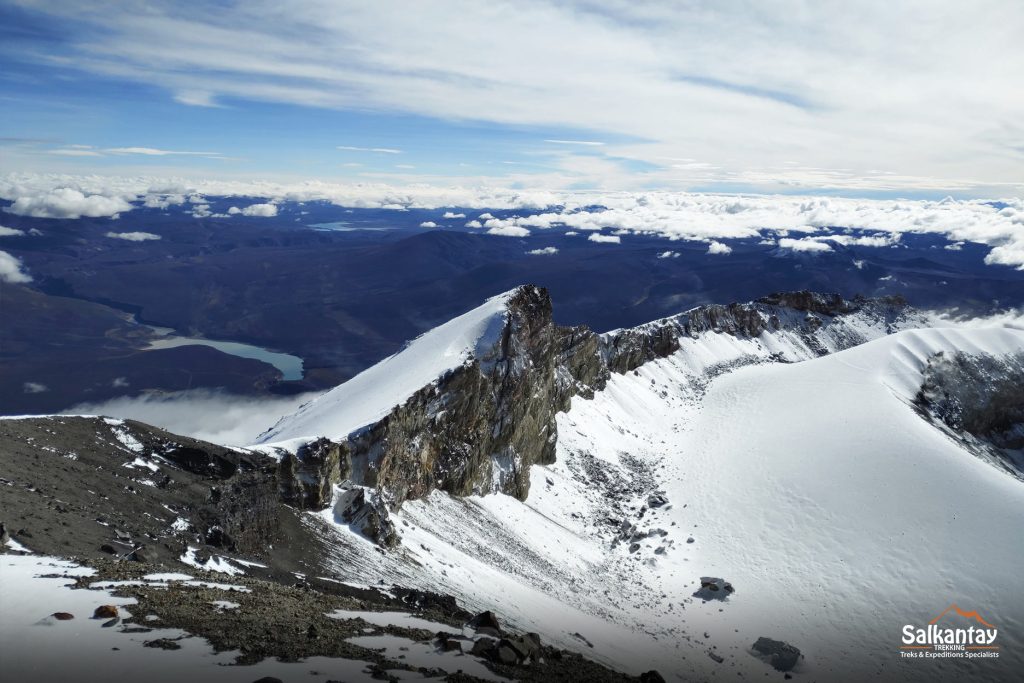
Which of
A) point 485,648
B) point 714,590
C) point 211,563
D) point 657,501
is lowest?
point 714,590

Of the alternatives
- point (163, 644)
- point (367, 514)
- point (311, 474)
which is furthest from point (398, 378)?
point (163, 644)

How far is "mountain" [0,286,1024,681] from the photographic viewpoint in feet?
109

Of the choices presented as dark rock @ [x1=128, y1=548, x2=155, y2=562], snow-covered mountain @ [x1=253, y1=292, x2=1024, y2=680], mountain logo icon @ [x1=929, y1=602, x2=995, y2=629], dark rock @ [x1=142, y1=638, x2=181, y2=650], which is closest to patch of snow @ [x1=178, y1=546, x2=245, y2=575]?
dark rock @ [x1=128, y1=548, x2=155, y2=562]

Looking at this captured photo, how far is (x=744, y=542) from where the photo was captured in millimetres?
58719

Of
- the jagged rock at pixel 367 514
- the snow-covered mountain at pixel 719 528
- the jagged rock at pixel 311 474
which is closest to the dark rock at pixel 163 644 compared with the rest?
the snow-covered mountain at pixel 719 528

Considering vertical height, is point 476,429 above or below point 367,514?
above

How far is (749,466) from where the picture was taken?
242 feet

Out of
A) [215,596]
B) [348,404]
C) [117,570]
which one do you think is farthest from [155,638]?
[348,404]

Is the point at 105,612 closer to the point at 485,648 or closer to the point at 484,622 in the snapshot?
the point at 485,648

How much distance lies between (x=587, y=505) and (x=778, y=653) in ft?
95.8

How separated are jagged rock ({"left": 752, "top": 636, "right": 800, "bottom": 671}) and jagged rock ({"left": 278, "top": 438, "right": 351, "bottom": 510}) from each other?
31.4 metres

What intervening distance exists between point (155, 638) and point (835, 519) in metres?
60.7

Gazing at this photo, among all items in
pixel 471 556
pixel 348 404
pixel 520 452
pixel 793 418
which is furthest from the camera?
pixel 793 418

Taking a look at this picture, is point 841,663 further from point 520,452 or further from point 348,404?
point 348,404
